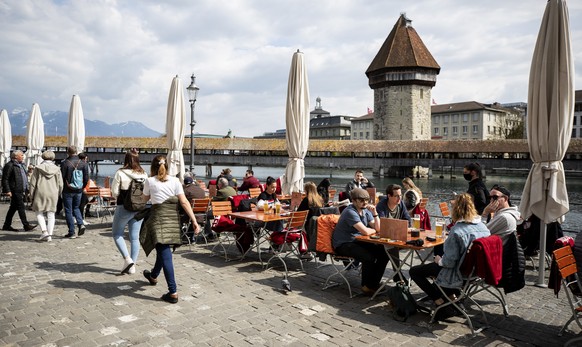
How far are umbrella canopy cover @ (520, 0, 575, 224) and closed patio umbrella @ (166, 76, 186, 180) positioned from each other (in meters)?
7.55

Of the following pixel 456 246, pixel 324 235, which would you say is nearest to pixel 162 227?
pixel 324 235

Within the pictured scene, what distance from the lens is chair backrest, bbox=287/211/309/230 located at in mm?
5488

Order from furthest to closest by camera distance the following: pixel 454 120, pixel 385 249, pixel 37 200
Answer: pixel 454 120 < pixel 37 200 < pixel 385 249

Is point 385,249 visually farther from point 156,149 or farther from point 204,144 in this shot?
point 156,149

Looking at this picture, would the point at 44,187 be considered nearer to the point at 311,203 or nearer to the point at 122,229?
the point at 122,229

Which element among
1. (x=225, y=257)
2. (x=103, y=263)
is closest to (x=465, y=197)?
(x=225, y=257)

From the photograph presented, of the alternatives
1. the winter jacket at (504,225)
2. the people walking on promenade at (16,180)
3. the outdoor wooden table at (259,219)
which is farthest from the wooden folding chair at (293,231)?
the people walking on promenade at (16,180)

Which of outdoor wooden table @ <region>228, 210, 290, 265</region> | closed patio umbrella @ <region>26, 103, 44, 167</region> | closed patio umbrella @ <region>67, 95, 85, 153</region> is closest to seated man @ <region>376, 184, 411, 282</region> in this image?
outdoor wooden table @ <region>228, 210, 290, 265</region>

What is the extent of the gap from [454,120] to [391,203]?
264 ft

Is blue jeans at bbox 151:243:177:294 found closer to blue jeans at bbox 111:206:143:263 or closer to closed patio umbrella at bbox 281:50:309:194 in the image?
blue jeans at bbox 111:206:143:263

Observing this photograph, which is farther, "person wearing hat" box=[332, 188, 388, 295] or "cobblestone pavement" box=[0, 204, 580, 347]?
"person wearing hat" box=[332, 188, 388, 295]

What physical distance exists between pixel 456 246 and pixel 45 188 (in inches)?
255

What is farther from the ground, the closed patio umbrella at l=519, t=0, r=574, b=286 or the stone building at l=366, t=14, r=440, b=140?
the stone building at l=366, t=14, r=440, b=140

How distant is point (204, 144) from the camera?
4238 cm
